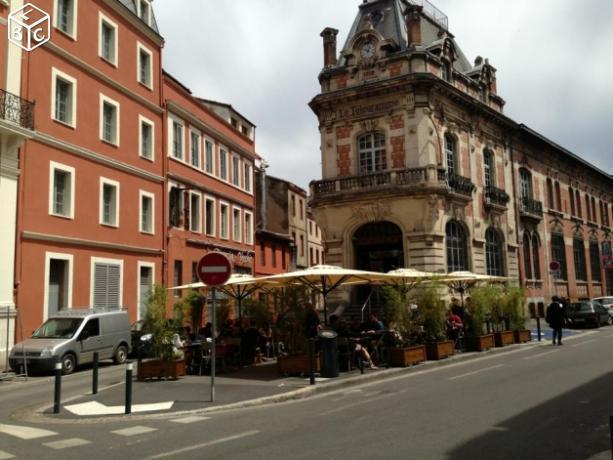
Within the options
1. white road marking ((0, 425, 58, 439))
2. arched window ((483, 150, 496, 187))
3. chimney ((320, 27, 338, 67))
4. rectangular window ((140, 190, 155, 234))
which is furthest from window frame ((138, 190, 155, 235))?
arched window ((483, 150, 496, 187))

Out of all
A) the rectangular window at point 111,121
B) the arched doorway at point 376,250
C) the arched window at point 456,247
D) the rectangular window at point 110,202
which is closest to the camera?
the rectangular window at point 110,202

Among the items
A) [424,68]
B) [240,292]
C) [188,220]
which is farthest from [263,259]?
[240,292]

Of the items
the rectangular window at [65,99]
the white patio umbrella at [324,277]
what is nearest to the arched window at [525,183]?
the white patio umbrella at [324,277]

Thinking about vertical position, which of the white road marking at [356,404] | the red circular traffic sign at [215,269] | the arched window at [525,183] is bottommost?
the white road marking at [356,404]

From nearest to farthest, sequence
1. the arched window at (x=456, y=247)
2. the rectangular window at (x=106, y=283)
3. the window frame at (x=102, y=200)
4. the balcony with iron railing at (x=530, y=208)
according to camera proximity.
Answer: the rectangular window at (x=106, y=283) < the window frame at (x=102, y=200) < the arched window at (x=456, y=247) < the balcony with iron railing at (x=530, y=208)

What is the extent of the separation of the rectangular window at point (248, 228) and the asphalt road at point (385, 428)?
83.3 feet

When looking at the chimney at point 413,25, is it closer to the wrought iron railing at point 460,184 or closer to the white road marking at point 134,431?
the wrought iron railing at point 460,184

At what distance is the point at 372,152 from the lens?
96.9ft

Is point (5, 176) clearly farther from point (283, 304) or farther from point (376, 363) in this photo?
point (376, 363)

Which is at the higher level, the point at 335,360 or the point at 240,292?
the point at 240,292

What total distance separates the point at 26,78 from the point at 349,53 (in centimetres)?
1598

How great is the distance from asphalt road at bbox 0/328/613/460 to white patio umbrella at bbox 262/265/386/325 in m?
3.61

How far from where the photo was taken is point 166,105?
2850 centimetres

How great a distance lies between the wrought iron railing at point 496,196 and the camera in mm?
32562
